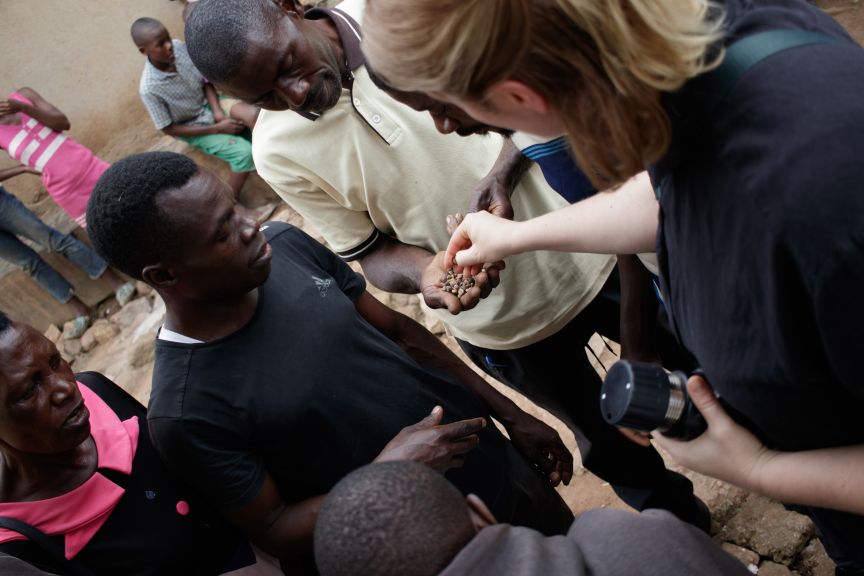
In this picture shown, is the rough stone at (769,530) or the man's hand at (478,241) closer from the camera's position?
the man's hand at (478,241)

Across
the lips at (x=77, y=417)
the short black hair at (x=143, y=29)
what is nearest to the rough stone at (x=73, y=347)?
the short black hair at (x=143, y=29)

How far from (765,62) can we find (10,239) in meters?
6.19

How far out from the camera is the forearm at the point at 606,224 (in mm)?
1521

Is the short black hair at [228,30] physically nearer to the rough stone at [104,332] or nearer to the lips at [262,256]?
the lips at [262,256]

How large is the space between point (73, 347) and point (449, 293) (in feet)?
17.2

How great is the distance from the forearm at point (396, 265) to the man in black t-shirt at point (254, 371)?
268mm

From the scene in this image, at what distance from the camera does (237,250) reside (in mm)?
1890

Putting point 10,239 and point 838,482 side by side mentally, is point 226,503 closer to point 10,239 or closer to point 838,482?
point 838,482

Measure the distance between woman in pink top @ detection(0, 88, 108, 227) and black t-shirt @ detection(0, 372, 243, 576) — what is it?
4.38 metres

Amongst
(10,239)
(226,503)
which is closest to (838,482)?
(226,503)

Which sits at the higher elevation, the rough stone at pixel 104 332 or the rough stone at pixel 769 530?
the rough stone at pixel 769 530

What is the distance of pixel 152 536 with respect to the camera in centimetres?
183

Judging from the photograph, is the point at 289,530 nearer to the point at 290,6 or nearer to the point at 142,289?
the point at 290,6

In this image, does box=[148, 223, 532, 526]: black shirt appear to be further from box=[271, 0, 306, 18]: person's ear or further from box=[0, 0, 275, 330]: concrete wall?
box=[0, 0, 275, 330]: concrete wall
